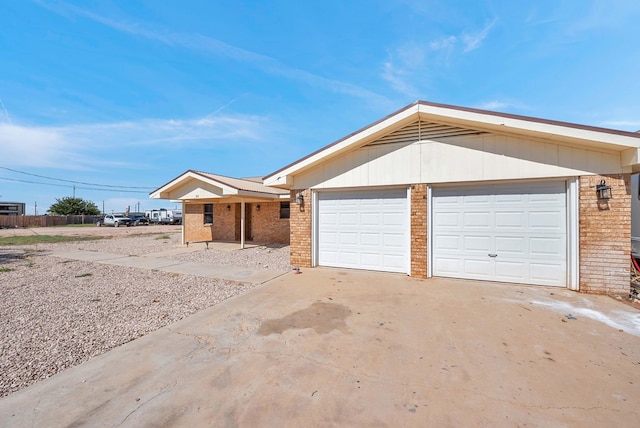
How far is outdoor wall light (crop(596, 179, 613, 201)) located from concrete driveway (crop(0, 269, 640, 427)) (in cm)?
210

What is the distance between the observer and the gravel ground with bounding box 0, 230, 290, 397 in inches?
125

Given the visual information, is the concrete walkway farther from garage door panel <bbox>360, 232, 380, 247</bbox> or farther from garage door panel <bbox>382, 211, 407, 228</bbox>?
garage door panel <bbox>382, 211, 407, 228</bbox>

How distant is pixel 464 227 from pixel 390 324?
3.64 m

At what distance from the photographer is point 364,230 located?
742cm

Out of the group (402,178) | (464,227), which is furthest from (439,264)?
(402,178)

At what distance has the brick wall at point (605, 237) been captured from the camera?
5211 mm

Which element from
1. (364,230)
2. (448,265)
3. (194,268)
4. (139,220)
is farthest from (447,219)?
(139,220)

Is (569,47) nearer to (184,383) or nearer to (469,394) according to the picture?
(469,394)

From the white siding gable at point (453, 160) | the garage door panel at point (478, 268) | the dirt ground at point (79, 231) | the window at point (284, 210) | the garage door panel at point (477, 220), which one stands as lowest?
the dirt ground at point (79, 231)

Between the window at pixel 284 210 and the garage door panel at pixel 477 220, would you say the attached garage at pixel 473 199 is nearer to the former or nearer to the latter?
the garage door panel at pixel 477 220

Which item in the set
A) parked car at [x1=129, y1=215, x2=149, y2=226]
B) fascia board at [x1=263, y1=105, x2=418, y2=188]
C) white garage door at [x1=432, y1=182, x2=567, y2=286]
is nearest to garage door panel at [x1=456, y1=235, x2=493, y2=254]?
white garage door at [x1=432, y1=182, x2=567, y2=286]

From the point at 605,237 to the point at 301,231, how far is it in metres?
6.84

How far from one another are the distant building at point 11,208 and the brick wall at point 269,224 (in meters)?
59.9

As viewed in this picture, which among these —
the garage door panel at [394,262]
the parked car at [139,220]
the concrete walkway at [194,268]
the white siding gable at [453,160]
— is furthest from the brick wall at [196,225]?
the parked car at [139,220]
